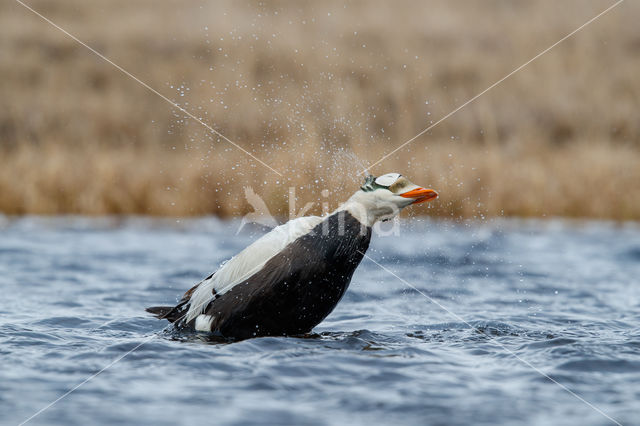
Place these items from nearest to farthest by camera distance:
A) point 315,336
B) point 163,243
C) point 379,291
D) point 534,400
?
1. point 534,400
2. point 315,336
3. point 379,291
4. point 163,243

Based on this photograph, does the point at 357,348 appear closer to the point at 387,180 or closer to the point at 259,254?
the point at 259,254

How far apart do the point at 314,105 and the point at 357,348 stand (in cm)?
995

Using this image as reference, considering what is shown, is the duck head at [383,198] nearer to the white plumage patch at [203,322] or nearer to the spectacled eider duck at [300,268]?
the spectacled eider duck at [300,268]

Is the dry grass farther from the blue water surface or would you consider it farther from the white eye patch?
the white eye patch

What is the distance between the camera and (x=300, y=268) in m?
5.05

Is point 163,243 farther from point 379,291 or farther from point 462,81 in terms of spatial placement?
point 462,81

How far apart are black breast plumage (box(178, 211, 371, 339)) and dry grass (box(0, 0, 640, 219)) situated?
4.30 m

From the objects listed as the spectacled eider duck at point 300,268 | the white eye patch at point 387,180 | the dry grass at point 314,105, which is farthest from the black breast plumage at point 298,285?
the dry grass at point 314,105

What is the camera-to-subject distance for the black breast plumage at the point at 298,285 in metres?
5.03

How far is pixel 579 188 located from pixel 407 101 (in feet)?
18.8

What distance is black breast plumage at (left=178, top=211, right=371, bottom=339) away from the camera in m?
5.03

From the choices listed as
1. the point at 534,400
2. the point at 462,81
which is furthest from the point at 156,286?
the point at 462,81

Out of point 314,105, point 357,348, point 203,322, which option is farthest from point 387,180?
point 314,105

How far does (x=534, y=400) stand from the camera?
4254 mm
